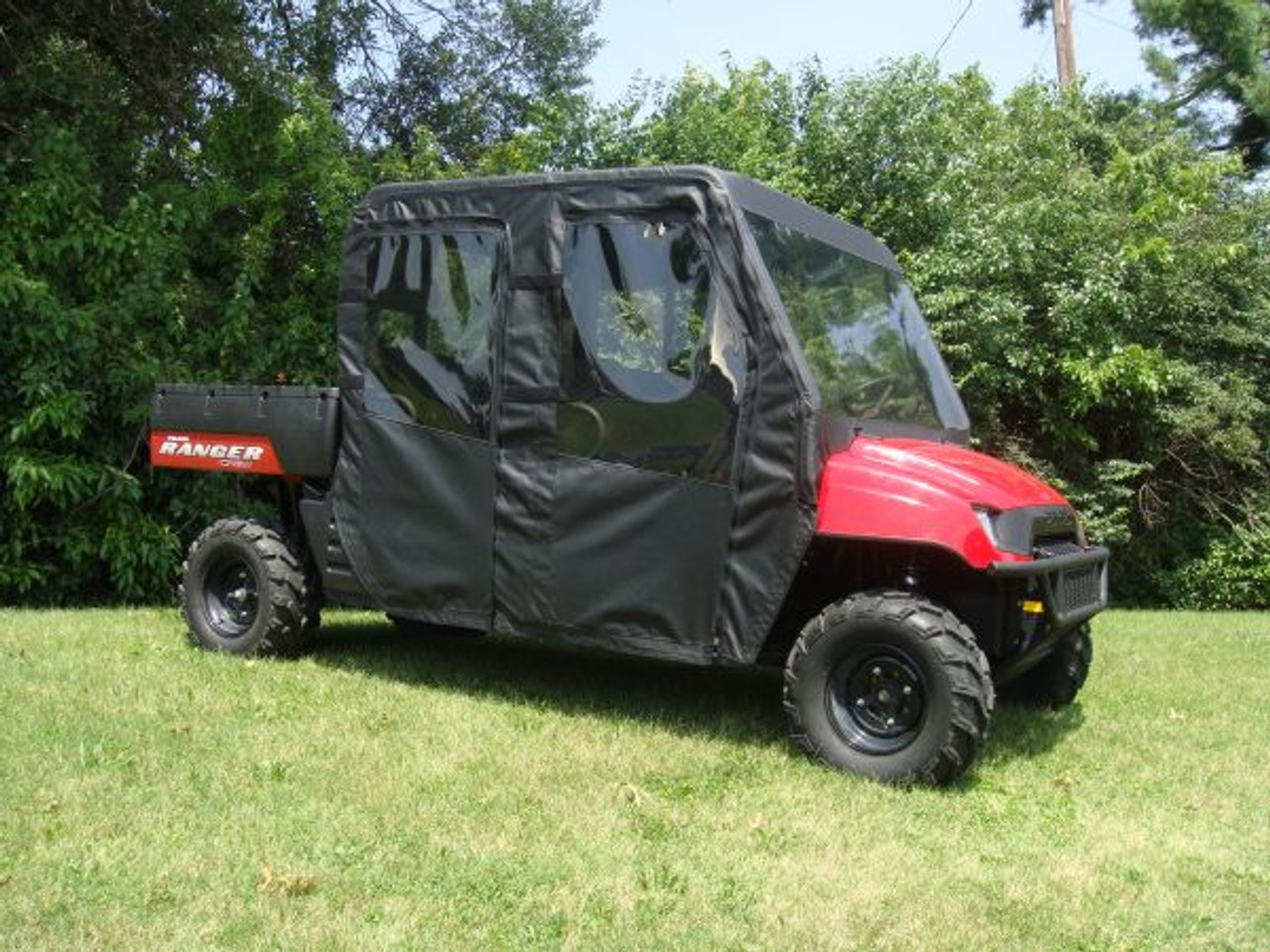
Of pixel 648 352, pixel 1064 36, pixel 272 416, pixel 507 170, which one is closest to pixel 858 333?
pixel 648 352

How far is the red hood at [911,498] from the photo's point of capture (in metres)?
4.98

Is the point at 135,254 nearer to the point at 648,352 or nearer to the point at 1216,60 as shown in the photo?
the point at 648,352

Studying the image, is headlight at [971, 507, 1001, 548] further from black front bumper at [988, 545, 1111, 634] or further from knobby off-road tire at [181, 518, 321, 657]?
knobby off-road tire at [181, 518, 321, 657]

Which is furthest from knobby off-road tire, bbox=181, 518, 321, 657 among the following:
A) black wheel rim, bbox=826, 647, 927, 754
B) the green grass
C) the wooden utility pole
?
the wooden utility pole

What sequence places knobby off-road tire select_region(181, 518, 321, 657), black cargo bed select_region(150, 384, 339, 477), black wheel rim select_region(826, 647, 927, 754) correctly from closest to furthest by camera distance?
black wheel rim select_region(826, 647, 927, 754) < black cargo bed select_region(150, 384, 339, 477) < knobby off-road tire select_region(181, 518, 321, 657)

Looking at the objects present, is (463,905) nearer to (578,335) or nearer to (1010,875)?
(1010,875)

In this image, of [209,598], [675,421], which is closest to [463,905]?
[675,421]

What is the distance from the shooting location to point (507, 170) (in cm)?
1277

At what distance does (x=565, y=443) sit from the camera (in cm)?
582

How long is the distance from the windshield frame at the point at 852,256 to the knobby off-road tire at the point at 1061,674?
1.12m

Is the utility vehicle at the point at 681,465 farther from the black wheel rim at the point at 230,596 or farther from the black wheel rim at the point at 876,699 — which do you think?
the black wheel rim at the point at 230,596

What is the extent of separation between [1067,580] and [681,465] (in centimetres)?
165

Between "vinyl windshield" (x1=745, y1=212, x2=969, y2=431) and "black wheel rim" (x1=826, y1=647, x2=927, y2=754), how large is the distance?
1.05 meters

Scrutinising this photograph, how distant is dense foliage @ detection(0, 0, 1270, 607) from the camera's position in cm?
941
